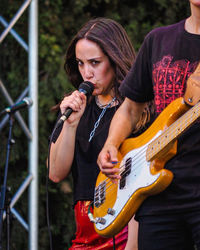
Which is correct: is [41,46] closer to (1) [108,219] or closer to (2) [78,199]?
(2) [78,199]

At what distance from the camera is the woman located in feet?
8.41

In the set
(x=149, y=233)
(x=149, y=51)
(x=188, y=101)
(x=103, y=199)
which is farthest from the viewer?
(x=103, y=199)

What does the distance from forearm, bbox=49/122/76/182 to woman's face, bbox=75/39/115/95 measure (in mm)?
252

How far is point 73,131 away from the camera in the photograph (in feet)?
8.43

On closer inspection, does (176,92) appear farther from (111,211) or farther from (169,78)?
(111,211)

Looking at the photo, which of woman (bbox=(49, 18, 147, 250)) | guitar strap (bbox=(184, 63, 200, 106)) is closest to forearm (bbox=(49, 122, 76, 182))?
woman (bbox=(49, 18, 147, 250))

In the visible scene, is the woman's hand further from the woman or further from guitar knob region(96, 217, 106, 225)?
the woman

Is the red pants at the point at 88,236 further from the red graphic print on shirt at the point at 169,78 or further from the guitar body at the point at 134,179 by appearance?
the red graphic print on shirt at the point at 169,78

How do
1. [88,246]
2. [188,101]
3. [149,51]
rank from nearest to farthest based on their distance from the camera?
[188,101] → [149,51] → [88,246]

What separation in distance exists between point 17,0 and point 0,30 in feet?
2.42

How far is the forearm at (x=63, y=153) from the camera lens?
2.58 m

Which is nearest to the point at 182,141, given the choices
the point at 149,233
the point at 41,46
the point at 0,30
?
the point at 149,233

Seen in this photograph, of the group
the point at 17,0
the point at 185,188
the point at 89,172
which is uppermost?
the point at 17,0

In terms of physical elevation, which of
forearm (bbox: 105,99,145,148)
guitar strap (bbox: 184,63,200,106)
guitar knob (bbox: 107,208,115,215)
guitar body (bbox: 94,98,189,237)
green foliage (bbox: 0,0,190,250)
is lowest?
guitar knob (bbox: 107,208,115,215)
